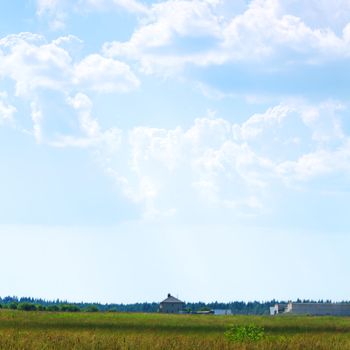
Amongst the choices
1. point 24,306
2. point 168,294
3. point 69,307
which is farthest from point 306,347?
point 168,294

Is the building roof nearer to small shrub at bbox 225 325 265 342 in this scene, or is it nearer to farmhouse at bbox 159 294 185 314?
farmhouse at bbox 159 294 185 314

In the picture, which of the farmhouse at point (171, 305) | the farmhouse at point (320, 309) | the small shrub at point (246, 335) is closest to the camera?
the small shrub at point (246, 335)

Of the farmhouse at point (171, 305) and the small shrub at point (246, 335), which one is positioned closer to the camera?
the small shrub at point (246, 335)

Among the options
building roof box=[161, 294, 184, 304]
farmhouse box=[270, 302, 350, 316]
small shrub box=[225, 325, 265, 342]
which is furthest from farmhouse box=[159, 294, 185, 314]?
small shrub box=[225, 325, 265, 342]

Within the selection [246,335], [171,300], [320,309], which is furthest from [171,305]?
[246,335]

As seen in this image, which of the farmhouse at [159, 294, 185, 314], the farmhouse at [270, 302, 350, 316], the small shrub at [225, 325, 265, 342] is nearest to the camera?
the small shrub at [225, 325, 265, 342]

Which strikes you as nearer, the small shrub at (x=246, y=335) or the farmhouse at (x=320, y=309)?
the small shrub at (x=246, y=335)

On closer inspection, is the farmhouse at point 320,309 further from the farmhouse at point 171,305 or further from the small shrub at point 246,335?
the small shrub at point 246,335

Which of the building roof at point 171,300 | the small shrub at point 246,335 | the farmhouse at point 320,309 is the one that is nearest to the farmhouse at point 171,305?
the building roof at point 171,300

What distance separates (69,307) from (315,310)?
6892 cm

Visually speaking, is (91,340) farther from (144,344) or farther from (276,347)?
(276,347)

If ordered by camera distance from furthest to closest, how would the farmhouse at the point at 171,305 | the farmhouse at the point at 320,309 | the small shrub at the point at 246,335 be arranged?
the farmhouse at the point at 320,309 < the farmhouse at the point at 171,305 < the small shrub at the point at 246,335

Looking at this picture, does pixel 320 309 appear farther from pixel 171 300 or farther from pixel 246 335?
pixel 246 335

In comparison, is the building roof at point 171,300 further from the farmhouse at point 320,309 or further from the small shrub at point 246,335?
the small shrub at point 246,335
